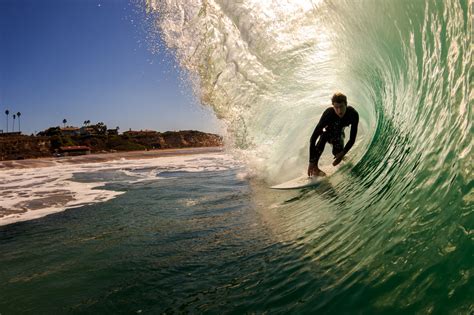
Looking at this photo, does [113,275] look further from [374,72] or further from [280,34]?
[280,34]

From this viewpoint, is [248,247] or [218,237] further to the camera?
[218,237]

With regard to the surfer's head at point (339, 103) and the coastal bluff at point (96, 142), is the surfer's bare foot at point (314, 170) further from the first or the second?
the coastal bluff at point (96, 142)

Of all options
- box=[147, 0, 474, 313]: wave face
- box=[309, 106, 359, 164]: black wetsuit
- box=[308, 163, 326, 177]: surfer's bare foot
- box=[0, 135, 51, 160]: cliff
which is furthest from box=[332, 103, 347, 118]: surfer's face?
box=[0, 135, 51, 160]: cliff

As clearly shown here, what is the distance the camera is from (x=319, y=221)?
412 cm

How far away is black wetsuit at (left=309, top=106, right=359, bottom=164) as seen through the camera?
6.12 m

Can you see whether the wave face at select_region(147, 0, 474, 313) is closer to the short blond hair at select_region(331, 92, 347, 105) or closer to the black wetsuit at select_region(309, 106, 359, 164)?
the black wetsuit at select_region(309, 106, 359, 164)

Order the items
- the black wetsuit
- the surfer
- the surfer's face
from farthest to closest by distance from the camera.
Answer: the black wetsuit
the surfer
the surfer's face

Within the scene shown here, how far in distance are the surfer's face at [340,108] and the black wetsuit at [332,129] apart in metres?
Answer: 0.11

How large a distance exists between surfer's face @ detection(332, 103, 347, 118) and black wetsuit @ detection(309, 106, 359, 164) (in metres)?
0.11

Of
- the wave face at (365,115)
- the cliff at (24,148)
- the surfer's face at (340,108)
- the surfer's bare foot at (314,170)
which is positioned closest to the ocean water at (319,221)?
the wave face at (365,115)

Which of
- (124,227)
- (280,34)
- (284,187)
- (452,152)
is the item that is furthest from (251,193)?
(452,152)

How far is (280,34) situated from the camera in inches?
340

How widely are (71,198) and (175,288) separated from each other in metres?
8.21

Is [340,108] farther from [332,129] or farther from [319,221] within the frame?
[319,221]
